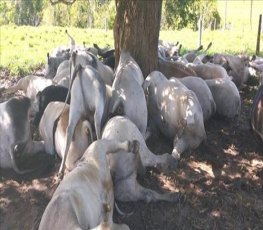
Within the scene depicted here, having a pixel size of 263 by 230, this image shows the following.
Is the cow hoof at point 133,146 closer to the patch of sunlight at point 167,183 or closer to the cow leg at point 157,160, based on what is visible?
the cow leg at point 157,160

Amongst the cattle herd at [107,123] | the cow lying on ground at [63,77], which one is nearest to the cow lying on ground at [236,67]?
the cattle herd at [107,123]

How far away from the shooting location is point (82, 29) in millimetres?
29844

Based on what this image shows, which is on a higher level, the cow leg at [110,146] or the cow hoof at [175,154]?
the cow leg at [110,146]

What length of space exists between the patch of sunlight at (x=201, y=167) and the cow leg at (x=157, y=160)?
0.28 meters

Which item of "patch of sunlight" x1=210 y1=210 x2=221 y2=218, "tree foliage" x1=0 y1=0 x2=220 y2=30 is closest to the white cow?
"patch of sunlight" x1=210 y1=210 x2=221 y2=218

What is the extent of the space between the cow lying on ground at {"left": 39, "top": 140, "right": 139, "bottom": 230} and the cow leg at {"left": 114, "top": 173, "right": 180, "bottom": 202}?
16.8 inches

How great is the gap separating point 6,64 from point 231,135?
7433 mm

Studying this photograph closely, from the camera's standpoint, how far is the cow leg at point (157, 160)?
5.66 meters

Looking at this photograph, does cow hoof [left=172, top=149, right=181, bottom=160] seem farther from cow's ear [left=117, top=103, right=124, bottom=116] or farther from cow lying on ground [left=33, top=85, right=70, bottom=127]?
cow lying on ground [left=33, top=85, right=70, bottom=127]

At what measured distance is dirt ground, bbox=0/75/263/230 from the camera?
16.4 feet

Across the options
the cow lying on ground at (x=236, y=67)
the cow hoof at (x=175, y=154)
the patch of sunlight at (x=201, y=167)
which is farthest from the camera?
the cow lying on ground at (x=236, y=67)

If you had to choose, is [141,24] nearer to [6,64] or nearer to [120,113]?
[120,113]

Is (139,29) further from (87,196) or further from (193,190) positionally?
(87,196)

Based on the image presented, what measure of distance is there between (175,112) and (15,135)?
208 centimetres
